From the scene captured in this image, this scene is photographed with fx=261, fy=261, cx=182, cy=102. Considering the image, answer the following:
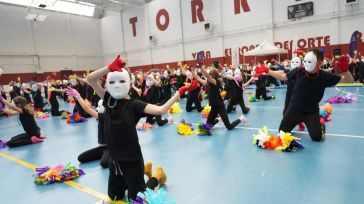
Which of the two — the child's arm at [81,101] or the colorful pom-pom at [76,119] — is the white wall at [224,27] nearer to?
the colorful pom-pom at [76,119]

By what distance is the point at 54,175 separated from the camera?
14.1ft

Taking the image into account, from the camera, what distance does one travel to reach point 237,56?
20.6m

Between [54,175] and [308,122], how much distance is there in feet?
16.0

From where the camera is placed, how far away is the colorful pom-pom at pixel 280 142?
4848mm

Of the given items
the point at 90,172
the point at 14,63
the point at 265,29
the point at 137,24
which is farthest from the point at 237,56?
the point at 14,63

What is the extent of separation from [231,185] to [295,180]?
0.88 meters

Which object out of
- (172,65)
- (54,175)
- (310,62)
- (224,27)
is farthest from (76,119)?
(172,65)

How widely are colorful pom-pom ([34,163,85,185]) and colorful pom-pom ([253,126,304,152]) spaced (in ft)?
11.3

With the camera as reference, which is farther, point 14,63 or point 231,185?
point 14,63

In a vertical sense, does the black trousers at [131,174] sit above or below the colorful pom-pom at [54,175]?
above

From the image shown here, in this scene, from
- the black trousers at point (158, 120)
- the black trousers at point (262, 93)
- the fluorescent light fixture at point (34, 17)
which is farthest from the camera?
the fluorescent light fixture at point (34, 17)

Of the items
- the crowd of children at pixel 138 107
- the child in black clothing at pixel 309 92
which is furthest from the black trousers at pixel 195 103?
the child in black clothing at pixel 309 92

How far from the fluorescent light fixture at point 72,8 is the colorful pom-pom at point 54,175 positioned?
91.5ft

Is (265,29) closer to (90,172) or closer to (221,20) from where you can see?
(221,20)
